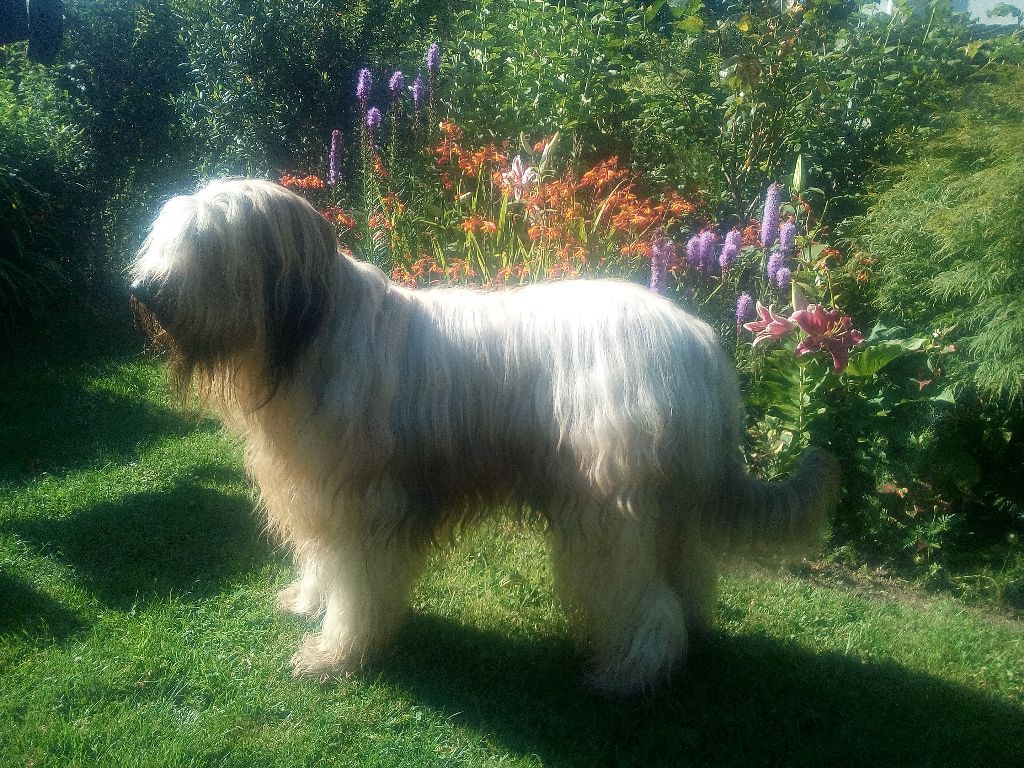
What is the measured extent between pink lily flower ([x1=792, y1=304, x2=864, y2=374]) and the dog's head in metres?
2.77

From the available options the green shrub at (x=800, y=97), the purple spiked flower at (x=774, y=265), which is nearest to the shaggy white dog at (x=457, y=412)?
the purple spiked flower at (x=774, y=265)

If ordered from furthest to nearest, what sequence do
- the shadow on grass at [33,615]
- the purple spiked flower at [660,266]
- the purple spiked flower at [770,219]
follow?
1. the purple spiked flower at [770,219]
2. the purple spiked flower at [660,266]
3. the shadow on grass at [33,615]

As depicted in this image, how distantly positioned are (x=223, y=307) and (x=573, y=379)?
4.43 ft

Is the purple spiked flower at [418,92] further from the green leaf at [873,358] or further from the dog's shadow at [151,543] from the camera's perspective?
the green leaf at [873,358]

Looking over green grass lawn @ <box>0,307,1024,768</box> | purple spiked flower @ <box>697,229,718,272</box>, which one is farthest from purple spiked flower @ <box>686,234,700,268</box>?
green grass lawn @ <box>0,307,1024,768</box>

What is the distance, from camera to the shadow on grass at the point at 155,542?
444cm

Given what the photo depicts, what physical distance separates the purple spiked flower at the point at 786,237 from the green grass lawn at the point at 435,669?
Answer: 2.02 m

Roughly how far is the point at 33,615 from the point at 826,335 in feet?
14.4

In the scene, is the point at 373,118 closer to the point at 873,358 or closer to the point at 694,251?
the point at 694,251

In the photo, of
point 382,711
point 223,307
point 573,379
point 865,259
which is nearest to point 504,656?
point 382,711

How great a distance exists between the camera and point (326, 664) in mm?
3768

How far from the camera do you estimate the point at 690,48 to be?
715 centimetres

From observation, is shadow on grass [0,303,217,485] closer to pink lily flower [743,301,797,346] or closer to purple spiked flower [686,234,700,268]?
purple spiked flower [686,234,700,268]

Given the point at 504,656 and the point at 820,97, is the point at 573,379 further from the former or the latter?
the point at 820,97
